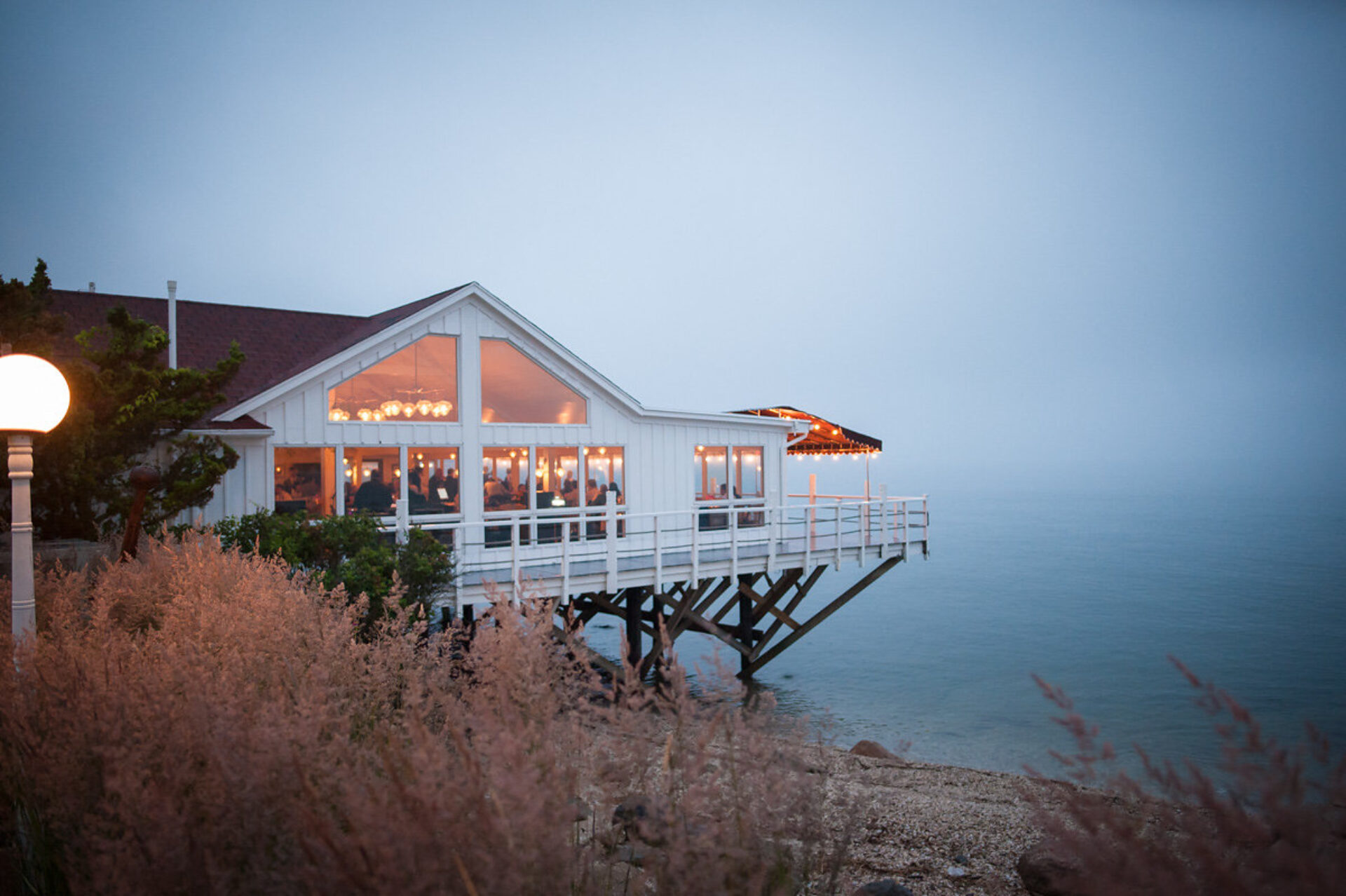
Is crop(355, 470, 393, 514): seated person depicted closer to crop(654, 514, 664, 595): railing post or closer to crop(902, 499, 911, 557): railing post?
crop(654, 514, 664, 595): railing post

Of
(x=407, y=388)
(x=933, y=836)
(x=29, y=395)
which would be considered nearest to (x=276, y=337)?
(x=407, y=388)

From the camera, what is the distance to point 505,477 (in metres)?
15.0

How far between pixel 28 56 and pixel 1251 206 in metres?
186

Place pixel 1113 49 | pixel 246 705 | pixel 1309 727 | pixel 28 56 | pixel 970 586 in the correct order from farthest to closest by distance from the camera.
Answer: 1. pixel 1113 49
2. pixel 28 56
3. pixel 970 586
4. pixel 246 705
5. pixel 1309 727

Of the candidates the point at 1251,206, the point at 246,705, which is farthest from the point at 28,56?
the point at 1251,206

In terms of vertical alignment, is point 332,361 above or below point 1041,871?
above

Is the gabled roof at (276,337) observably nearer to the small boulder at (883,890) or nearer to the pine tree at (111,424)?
the pine tree at (111,424)

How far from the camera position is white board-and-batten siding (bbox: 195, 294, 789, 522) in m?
13.1

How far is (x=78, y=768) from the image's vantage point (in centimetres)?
272

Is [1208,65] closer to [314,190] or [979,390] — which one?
[979,390]

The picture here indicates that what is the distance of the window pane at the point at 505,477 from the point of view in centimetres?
1483

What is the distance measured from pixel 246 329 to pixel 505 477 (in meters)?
6.64

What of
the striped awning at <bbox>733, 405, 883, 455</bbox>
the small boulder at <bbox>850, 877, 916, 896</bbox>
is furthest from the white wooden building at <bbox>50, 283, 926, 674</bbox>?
the small boulder at <bbox>850, 877, 916, 896</bbox>

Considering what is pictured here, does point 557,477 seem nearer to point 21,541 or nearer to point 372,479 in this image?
point 372,479
